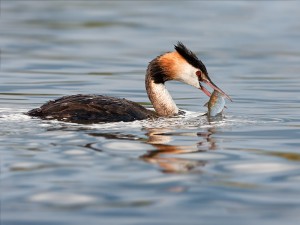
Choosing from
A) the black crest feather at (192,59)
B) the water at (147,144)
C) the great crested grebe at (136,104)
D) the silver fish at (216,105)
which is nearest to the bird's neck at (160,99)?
the great crested grebe at (136,104)

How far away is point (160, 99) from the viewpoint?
13688 mm

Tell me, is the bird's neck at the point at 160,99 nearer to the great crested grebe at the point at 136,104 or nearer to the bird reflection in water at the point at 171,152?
the great crested grebe at the point at 136,104

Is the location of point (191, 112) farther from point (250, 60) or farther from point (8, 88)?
point (250, 60)

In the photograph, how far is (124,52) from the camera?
22484 mm

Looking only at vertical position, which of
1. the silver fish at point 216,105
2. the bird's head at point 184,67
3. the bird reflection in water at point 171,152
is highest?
the bird's head at point 184,67

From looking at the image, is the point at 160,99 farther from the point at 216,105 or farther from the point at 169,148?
the point at 169,148

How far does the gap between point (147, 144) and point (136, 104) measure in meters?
2.15

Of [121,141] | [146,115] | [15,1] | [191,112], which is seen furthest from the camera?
[15,1]

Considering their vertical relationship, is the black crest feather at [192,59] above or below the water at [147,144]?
above

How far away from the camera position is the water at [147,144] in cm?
818

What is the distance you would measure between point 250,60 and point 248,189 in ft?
40.7

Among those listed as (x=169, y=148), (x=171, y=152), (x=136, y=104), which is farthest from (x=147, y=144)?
(x=136, y=104)

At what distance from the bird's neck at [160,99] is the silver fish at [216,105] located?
0.69 metres

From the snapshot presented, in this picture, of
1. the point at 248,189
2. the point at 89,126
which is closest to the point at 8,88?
the point at 89,126
